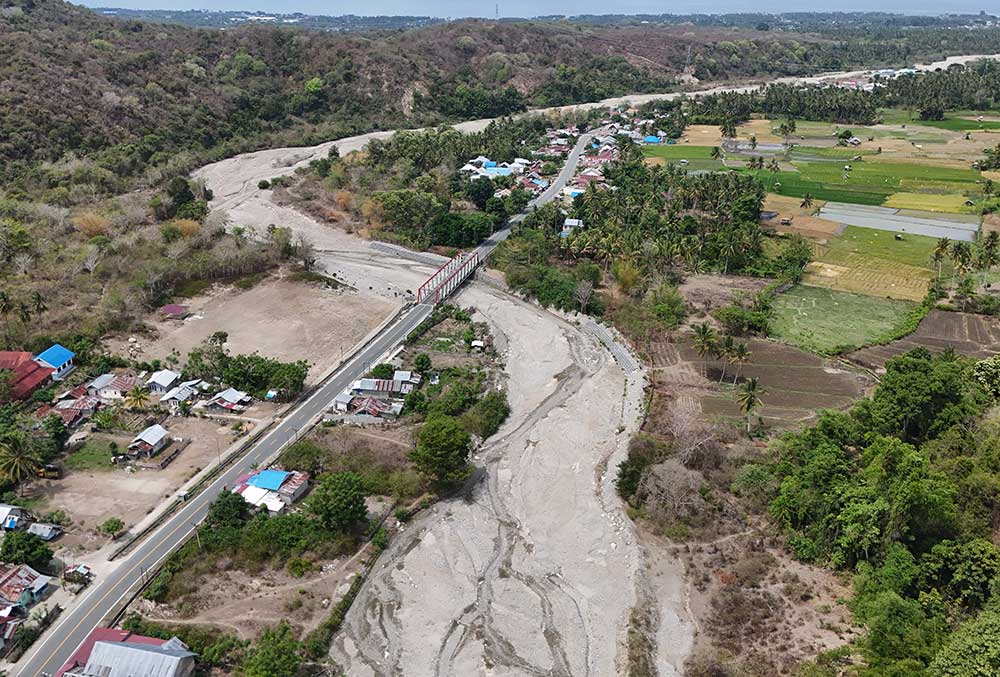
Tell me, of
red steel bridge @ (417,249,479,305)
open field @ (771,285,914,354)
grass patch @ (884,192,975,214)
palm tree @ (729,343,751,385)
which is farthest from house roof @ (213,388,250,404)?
grass patch @ (884,192,975,214)

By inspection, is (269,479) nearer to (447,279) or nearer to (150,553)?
(150,553)

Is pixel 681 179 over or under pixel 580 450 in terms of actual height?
over

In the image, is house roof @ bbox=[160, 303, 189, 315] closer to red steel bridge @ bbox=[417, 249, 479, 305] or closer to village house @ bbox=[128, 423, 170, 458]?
village house @ bbox=[128, 423, 170, 458]

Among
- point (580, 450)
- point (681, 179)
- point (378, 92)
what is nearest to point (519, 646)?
point (580, 450)

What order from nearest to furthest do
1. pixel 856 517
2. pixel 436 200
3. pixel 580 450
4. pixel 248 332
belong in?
pixel 856 517 < pixel 580 450 < pixel 248 332 < pixel 436 200

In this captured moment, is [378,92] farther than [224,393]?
Yes

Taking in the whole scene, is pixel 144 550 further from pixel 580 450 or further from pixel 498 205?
pixel 498 205
